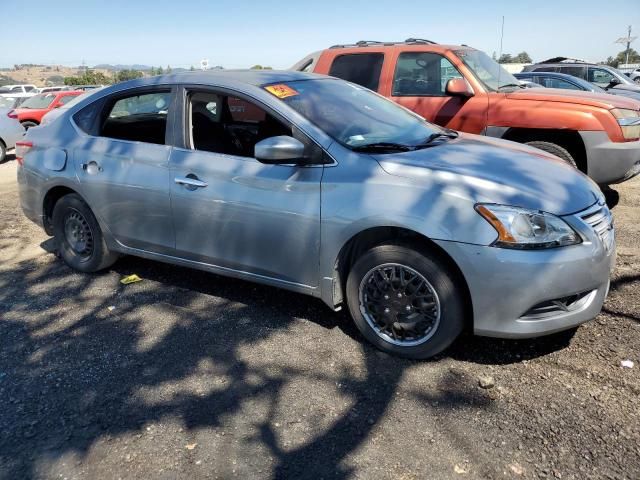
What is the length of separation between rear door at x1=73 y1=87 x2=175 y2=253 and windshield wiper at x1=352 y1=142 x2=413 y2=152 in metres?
1.45

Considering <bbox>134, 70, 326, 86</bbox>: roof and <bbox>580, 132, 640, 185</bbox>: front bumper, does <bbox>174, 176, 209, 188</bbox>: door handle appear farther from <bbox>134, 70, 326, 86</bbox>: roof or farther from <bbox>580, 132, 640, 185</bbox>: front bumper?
<bbox>580, 132, 640, 185</bbox>: front bumper

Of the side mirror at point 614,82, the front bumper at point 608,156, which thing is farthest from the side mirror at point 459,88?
the side mirror at point 614,82

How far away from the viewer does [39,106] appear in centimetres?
1647

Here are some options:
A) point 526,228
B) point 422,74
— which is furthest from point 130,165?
point 422,74

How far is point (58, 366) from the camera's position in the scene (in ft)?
11.3

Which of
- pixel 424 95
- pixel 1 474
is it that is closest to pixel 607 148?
pixel 424 95

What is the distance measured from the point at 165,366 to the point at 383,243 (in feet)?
5.00

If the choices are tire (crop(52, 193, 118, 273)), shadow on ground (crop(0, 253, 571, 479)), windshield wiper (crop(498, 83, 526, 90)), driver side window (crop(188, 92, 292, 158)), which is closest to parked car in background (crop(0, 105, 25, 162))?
tire (crop(52, 193, 118, 273))

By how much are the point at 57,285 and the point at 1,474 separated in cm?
243

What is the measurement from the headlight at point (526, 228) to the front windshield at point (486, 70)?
3986 millimetres

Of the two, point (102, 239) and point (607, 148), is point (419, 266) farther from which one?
point (607, 148)

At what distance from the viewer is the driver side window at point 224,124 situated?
3.86m

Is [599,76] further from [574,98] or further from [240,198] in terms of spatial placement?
[240,198]

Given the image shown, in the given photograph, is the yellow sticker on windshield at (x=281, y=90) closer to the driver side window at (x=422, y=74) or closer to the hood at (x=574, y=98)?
the driver side window at (x=422, y=74)
